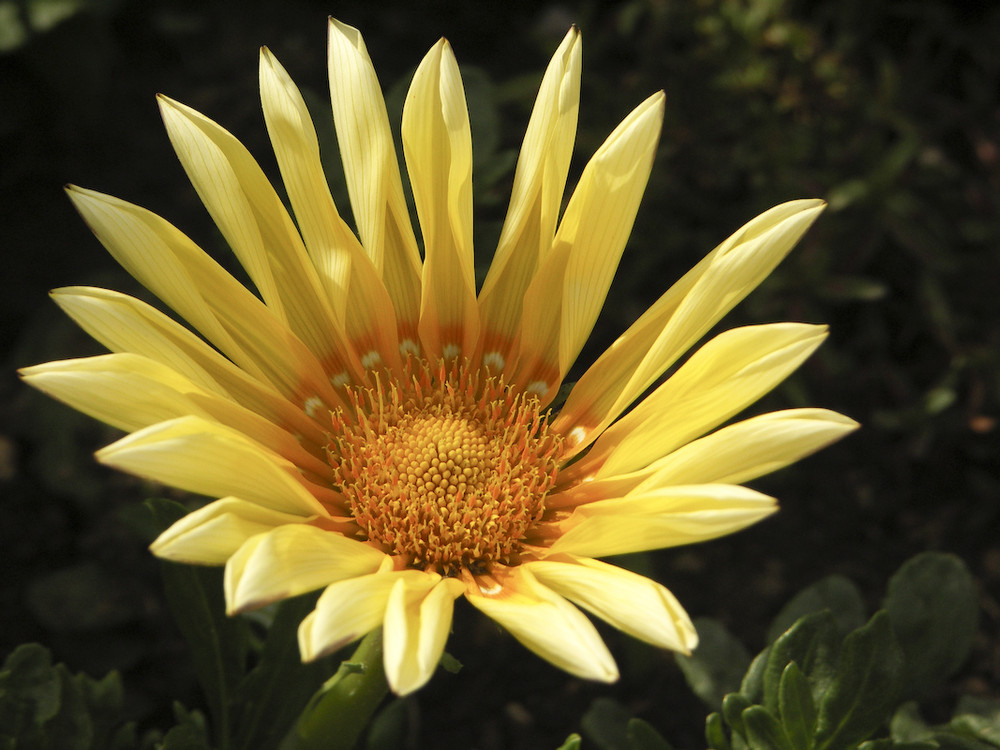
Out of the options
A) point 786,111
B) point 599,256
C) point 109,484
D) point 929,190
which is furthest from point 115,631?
point 929,190

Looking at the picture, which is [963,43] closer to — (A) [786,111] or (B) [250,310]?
(A) [786,111]

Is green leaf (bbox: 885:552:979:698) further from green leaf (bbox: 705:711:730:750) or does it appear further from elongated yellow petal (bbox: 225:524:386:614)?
elongated yellow petal (bbox: 225:524:386:614)

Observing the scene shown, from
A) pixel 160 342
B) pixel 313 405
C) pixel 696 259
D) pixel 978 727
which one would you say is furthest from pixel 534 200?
pixel 696 259

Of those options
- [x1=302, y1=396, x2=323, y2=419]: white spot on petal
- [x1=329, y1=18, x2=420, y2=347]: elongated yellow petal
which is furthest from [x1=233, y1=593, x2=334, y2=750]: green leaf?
[x1=329, y1=18, x2=420, y2=347]: elongated yellow petal

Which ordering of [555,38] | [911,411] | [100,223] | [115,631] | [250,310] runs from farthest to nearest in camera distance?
[555,38]
[911,411]
[115,631]
[250,310]
[100,223]

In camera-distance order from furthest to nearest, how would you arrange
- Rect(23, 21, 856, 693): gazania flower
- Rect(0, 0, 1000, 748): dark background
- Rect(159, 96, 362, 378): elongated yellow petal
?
Rect(0, 0, 1000, 748): dark background
Rect(159, 96, 362, 378): elongated yellow petal
Rect(23, 21, 856, 693): gazania flower

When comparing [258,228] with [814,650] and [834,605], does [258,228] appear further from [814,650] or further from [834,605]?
[834,605]
